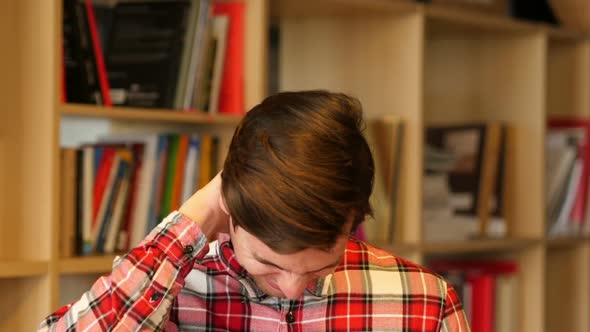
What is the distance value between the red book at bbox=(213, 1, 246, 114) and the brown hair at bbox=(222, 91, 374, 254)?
118cm

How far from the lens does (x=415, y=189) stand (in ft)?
8.67

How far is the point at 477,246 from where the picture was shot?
9.30 ft

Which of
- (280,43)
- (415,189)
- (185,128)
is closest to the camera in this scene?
(185,128)

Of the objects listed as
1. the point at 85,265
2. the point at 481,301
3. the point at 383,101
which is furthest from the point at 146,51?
the point at 481,301

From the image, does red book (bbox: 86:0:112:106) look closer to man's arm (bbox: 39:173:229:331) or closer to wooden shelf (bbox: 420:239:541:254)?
man's arm (bbox: 39:173:229:331)

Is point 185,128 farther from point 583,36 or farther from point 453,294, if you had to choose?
point 583,36

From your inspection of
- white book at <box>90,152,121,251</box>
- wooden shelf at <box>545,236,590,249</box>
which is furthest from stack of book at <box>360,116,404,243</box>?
white book at <box>90,152,121,251</box>

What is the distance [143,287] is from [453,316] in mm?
505

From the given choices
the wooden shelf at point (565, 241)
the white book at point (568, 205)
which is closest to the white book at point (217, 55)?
the wooden shelf at point (565, 241)

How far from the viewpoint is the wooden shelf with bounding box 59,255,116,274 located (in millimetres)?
2031

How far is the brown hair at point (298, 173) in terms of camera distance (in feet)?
3.55

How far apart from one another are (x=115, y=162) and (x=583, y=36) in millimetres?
1849

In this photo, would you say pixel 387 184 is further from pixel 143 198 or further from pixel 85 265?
pixel 85 265

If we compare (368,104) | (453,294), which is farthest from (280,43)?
(453,294)
